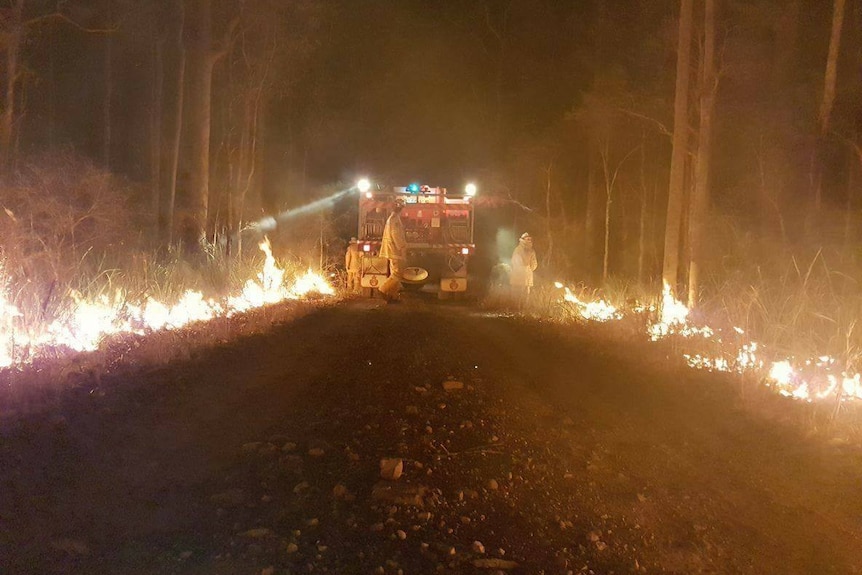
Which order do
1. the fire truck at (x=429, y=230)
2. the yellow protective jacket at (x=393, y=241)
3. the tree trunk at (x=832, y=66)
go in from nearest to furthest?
1. the tree trunk at (x=832, y=66)
2. the yellow protective jacket at (x=393, y=241)
3. the fire truck at (x=429, y=230)

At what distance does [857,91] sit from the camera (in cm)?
1989

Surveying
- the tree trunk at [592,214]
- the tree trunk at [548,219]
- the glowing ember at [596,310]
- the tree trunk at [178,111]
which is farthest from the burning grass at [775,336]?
the tree trunk at [548,219]

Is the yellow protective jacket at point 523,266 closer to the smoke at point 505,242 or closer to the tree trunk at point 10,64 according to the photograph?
the tree trunk at point 10,64

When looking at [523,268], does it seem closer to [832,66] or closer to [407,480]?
[832,66]

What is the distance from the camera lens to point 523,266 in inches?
790

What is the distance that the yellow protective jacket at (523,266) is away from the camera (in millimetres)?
19938

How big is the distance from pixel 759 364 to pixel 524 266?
35.9 feet

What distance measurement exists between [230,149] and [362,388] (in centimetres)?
2222

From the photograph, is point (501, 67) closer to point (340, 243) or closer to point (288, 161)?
point (288, 161)

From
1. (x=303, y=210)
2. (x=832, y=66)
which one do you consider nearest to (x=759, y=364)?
(x=832, y=66)

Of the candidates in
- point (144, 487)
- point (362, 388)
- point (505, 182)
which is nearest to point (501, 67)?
point (505, 182)

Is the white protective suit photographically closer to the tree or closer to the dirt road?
the tree

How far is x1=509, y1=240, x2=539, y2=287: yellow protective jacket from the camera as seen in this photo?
65.4ft

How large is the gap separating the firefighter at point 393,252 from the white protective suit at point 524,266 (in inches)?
123
